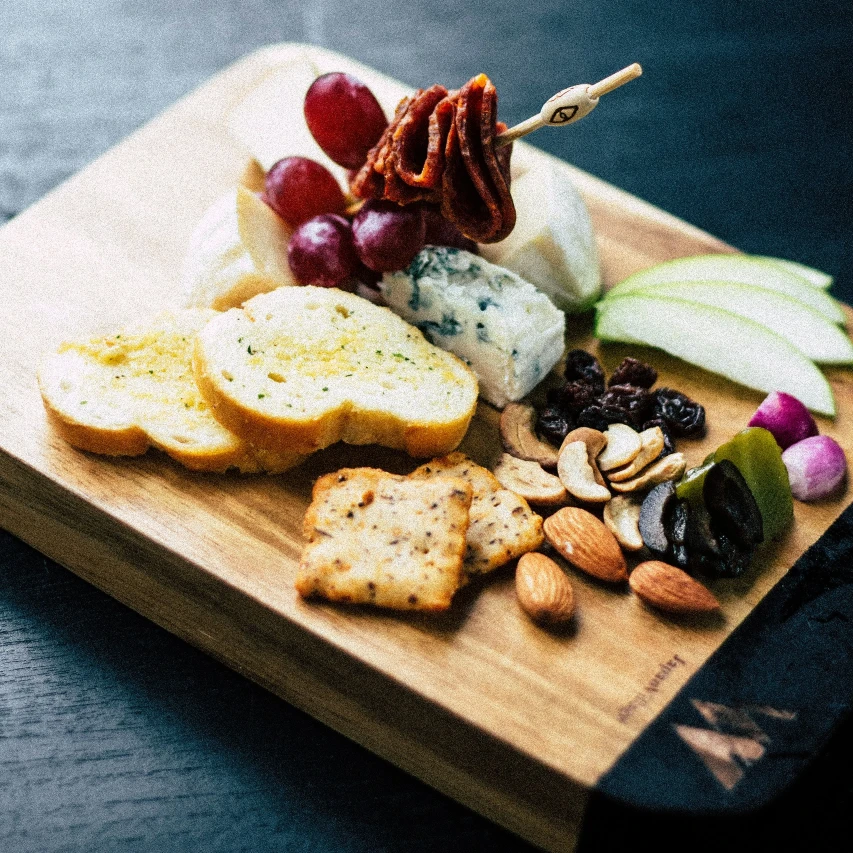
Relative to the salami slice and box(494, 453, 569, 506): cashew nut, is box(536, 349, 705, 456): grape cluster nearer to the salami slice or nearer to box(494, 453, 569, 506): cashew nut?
box(494, 453, 569, 506): cashew nut

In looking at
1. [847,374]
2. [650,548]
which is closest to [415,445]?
[650,548]

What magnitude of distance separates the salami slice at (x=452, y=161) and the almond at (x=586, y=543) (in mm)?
804

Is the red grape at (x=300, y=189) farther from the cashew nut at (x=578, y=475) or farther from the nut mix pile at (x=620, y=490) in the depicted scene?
the cashew nut at (x=578, y=475)

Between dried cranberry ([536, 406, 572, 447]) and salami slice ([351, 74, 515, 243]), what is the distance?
0.49m

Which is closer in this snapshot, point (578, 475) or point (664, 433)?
point (578, 475)

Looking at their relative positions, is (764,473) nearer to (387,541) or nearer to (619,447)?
(619,447)

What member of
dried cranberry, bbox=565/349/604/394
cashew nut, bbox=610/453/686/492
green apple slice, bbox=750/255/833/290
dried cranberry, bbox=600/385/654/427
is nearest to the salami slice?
dried cranberry, bbox=565/349/604/394

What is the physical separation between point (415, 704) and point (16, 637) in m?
1.04

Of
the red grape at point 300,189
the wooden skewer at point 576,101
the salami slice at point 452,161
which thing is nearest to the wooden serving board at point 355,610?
the red grape at point 300,189

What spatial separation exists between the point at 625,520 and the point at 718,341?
73 cm

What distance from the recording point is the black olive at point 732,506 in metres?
2.61

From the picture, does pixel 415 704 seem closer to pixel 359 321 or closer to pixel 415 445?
pixel 415 445

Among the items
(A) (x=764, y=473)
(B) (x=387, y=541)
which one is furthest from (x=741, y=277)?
(B) (x=387, y=541)

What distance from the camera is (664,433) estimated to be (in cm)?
288
